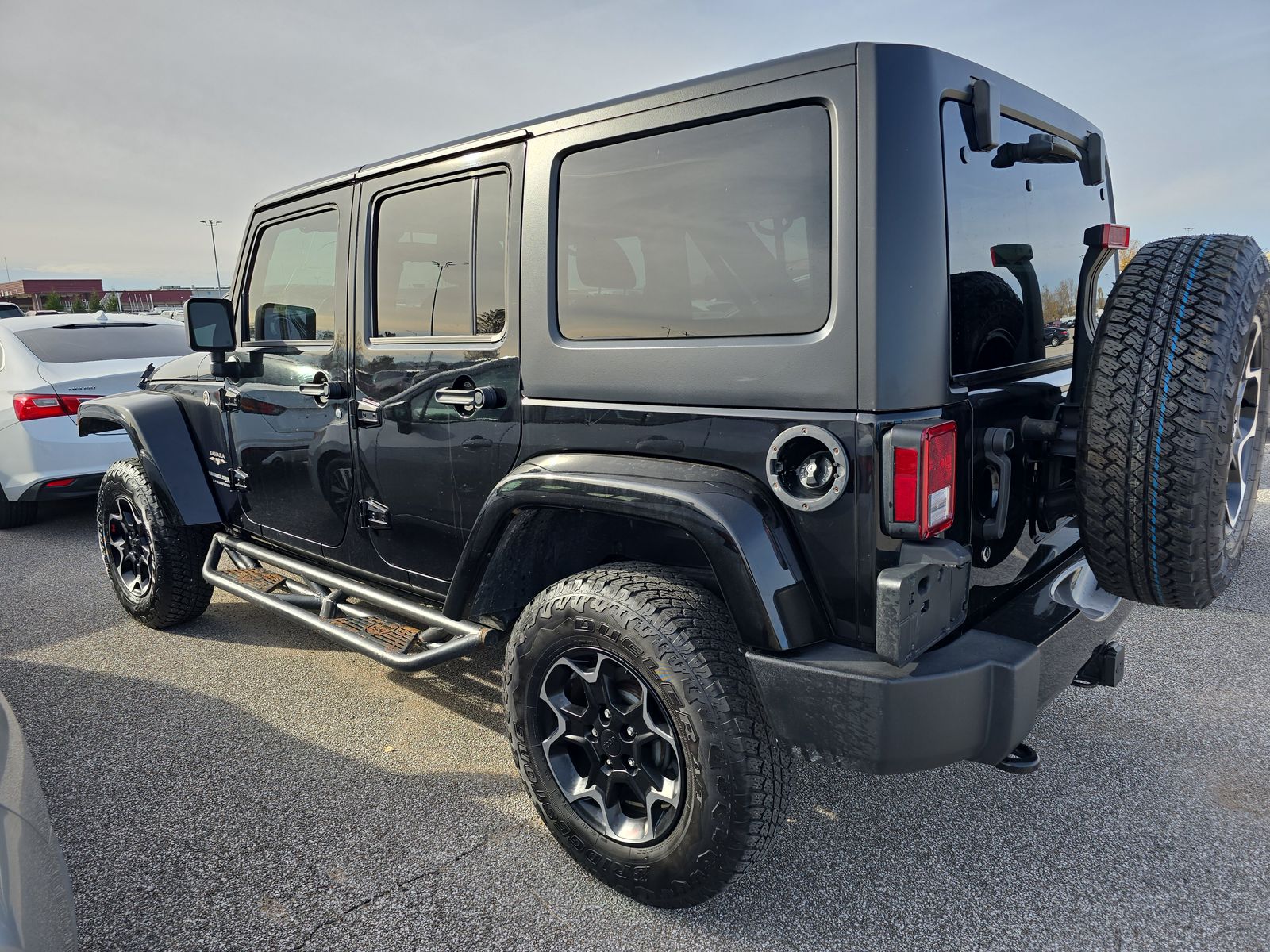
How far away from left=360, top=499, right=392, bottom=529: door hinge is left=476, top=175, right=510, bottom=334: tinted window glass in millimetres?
810

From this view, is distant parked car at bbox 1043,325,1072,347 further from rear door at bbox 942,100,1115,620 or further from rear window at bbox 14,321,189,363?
rear window at bbox 14,321,189,363

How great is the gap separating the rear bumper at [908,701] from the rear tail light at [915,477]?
313 millimetres

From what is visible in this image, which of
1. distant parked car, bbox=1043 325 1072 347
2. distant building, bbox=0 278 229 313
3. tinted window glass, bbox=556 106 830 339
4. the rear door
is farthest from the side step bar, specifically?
distant building, bbox=0 278 229 313

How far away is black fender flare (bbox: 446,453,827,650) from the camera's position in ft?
6.37

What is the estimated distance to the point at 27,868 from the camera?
5.14 feet

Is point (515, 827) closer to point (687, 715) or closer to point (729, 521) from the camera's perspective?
point (687, 715)

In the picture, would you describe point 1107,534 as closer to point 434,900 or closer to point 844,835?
point 844,835

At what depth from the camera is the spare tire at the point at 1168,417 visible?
1837 millimetres

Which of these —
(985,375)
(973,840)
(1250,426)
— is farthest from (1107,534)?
(973,840)

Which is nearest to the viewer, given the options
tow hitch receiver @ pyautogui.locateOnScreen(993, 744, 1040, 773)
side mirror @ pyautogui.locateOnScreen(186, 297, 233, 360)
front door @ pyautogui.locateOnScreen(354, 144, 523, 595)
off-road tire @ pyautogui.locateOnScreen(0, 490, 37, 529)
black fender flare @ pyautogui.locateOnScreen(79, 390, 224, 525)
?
tow hitch receiver @ pyautogui.locateOnScreen(993, 744, 1040, 773)

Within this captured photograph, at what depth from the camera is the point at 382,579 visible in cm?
321

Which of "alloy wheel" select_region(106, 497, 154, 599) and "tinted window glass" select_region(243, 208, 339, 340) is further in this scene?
"alloy wheel" select_region(106, 497, 154, 599)

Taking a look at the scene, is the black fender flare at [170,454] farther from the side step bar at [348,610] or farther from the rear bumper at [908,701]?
the rear bumper at [908,701]

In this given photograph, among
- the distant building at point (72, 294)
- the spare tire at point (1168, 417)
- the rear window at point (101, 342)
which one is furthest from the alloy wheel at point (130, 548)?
the distant building at point (72, 294)
